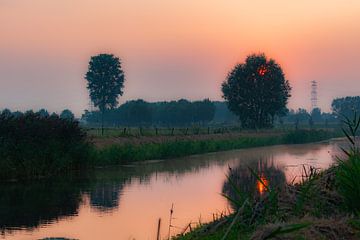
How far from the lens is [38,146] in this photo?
31.3 m

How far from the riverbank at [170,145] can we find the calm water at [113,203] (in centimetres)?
565

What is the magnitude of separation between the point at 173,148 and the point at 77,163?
45.1 feet

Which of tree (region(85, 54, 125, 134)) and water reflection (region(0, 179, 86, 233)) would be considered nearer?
water reflection (region(0, 179, 86, 233))

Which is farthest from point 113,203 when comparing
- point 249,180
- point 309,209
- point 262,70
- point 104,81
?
point 104,81

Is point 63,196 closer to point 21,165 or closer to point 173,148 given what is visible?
point 21,165

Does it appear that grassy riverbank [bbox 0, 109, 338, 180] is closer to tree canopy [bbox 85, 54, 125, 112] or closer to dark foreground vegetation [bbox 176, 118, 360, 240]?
dark foreground vegetation [bbox 176, 118, 360, 240]

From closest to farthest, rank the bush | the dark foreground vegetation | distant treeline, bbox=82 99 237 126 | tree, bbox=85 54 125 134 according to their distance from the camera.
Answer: the dark foreground vegetation < the bush < tree, bbox=85 54 125 134 < distant treeline, bbox=82 99 237 126

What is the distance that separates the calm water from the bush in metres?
2.31

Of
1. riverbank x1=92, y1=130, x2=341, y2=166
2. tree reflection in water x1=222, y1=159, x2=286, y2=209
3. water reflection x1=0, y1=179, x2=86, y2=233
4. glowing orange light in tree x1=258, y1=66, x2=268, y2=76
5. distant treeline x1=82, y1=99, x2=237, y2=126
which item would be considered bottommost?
water reflection x1=0, y1=179, x2=86, y2=233

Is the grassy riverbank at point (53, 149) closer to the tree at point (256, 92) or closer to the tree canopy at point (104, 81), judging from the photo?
the tree at point (256, 92)

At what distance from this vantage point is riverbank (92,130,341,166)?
39.3m

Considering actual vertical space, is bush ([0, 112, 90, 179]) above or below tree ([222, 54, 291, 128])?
below

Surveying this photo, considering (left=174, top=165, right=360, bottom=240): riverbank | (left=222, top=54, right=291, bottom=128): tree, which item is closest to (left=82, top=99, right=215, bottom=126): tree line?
(left=222, top=54, right=291, bottom=128): tree

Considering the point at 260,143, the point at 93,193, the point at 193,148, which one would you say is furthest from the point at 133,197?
the point at 260,143
